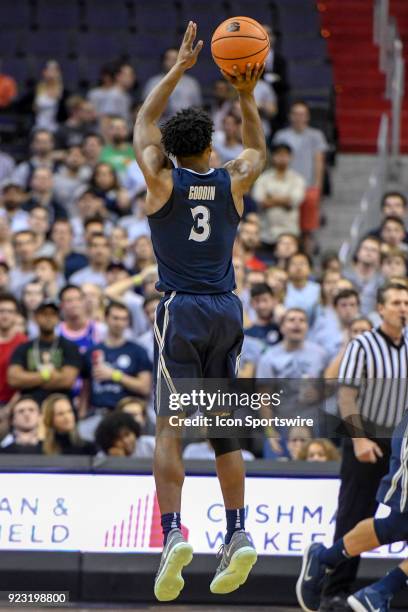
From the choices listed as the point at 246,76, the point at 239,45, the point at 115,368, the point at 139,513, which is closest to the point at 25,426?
the point at 115,368

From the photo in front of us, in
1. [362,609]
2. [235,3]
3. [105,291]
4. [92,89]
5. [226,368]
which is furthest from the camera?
[235,3]

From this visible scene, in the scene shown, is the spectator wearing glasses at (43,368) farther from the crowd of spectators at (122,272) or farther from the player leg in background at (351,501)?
the player leg in background at (351,501)

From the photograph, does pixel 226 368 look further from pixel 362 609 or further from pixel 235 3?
→ pixel 235 3

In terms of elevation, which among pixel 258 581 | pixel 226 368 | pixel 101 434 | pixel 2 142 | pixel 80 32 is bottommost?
pixel 258 581

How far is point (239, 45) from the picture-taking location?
7219 millimetres

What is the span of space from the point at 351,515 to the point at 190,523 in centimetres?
108

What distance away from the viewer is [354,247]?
46.6 ft

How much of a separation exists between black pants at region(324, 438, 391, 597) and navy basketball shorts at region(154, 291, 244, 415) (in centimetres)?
188

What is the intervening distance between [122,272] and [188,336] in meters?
5.68

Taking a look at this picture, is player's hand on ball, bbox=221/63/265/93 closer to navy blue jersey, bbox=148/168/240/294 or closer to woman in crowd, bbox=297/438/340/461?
navy blue jersey, bbox=148/168/240/294

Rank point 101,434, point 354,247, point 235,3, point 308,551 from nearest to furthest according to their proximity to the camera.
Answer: point 308,551 < point 101,434 < point 354,247 < point 235,3

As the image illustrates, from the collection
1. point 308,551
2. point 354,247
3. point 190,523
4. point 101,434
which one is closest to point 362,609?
point 308,551

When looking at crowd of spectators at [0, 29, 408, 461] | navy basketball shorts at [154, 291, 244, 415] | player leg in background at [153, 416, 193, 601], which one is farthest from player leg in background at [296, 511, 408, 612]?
navy basketball shorts at [154, 291, 244, 415]

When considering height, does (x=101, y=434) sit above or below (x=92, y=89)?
below
